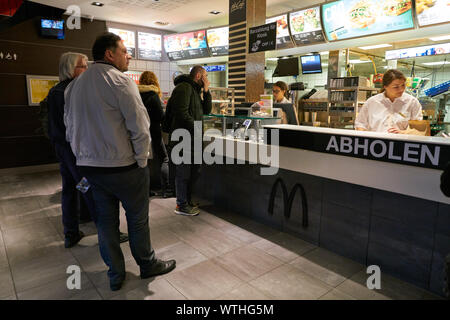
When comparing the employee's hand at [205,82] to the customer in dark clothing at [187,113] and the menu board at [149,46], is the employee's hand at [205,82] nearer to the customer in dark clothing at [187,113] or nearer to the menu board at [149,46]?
the customer in dark clothing at [187,113]

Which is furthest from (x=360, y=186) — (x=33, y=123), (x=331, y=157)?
(x=33, y=123)

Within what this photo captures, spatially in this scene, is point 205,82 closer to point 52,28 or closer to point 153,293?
point 153,293

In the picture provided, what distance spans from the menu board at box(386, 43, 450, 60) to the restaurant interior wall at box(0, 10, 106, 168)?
635 centimetres

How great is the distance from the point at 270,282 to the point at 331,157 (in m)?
1.06

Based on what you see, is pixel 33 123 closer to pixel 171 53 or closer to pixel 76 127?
pixel 171 53

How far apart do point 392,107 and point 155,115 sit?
2636mm

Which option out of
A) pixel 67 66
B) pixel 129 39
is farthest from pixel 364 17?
pixel 129 39

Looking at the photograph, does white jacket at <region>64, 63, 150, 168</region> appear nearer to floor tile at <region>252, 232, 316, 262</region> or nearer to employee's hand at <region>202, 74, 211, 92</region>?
floor tile at <region>252, 232, 316, 262</region>

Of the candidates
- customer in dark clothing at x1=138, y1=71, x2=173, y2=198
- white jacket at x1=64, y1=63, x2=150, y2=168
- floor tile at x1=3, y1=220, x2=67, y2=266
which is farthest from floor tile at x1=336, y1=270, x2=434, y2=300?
customer in dark clothing at x1=138, y1=71, x2=173, y2=198

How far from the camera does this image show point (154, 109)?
3.70 meters

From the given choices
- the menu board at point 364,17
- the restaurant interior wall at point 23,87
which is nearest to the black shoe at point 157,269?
the menu board at point 364,17

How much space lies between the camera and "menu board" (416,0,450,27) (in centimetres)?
379

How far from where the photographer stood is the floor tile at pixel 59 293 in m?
2.05
